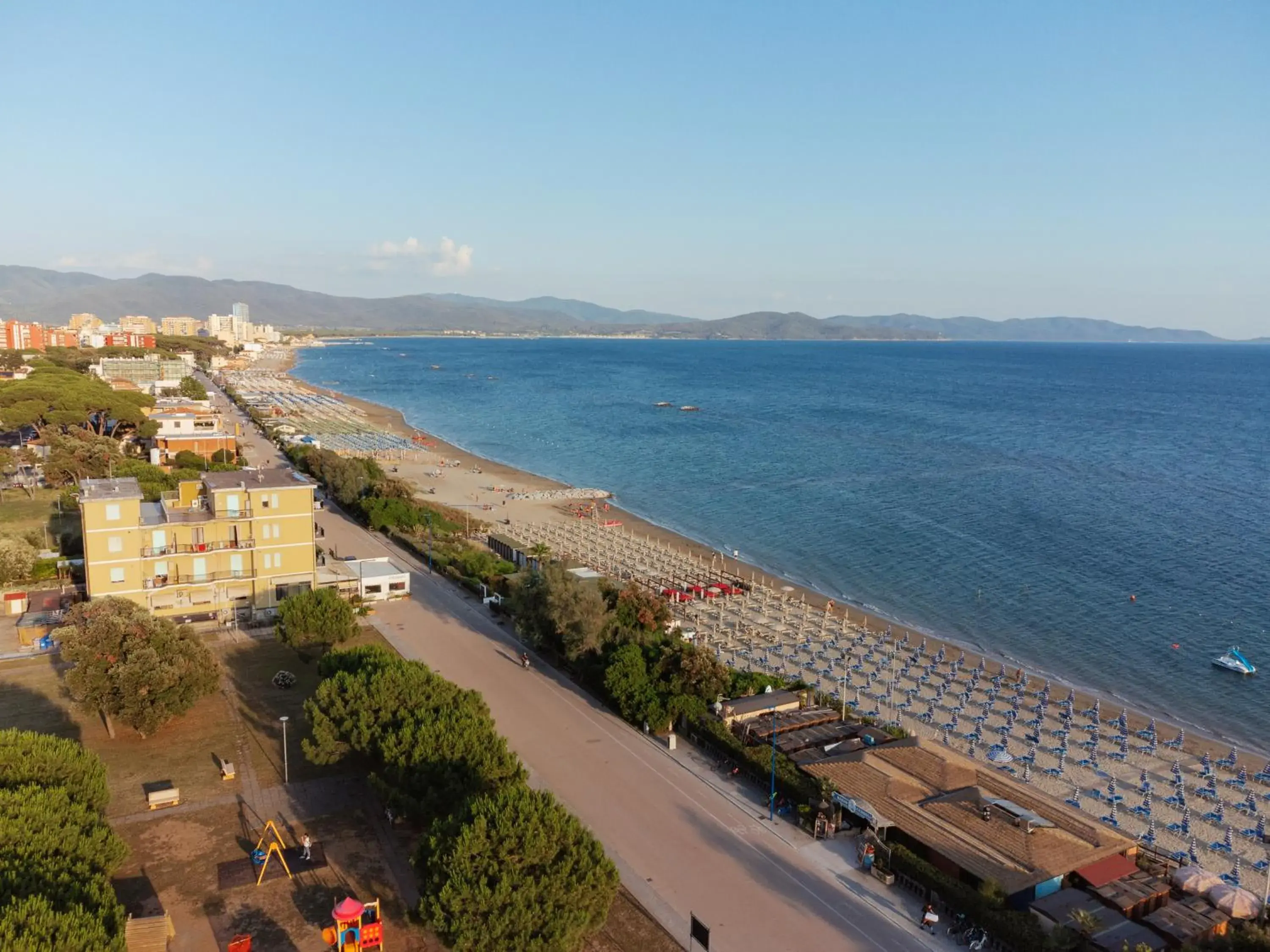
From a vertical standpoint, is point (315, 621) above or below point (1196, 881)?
above

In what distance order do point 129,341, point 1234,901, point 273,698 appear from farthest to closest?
point 129,341 → point 273,698 → point 1234,901

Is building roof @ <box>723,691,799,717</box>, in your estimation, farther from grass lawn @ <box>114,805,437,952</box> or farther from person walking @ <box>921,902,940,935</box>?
grass lawn @ <box>114,805,437,952</box>

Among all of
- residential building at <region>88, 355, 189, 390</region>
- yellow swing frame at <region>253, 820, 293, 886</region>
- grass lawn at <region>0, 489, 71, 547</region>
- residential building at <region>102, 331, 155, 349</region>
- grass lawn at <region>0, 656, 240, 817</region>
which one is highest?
residential building at <region>102, 331, 155, 349</region>

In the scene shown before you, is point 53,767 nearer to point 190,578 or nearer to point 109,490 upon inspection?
point 190,578

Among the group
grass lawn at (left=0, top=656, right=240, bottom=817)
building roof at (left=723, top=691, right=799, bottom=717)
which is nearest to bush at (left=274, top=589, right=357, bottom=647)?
grass lawn at (left=0, top=656, right=240, bottom=817)

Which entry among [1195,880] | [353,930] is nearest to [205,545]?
[353,930]

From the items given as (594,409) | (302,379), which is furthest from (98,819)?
(302,379)

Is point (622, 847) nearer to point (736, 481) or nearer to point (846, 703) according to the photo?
point (846, 703)
